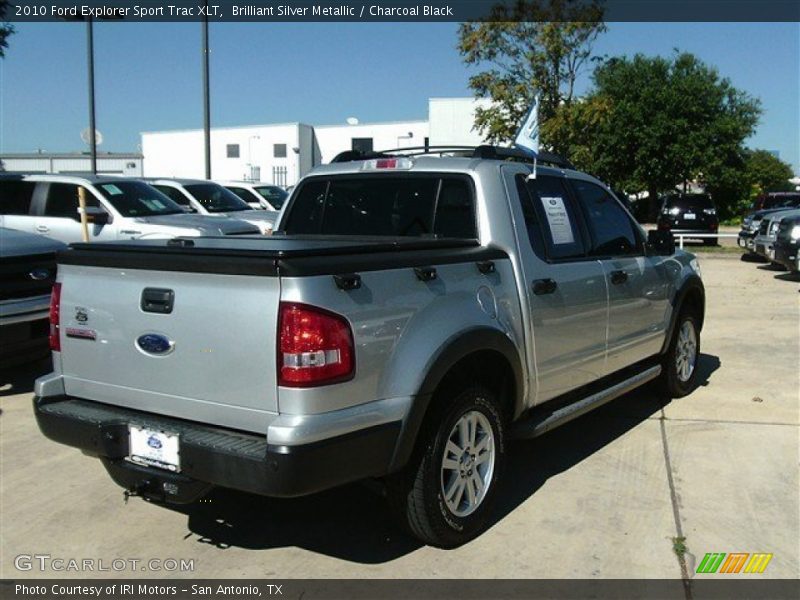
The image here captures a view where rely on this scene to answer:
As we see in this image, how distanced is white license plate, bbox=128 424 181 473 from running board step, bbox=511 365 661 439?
1831 millimetres

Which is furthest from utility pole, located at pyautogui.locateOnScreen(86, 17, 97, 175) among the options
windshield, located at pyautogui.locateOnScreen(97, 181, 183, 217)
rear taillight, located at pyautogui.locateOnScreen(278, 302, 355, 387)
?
rear taillight, located at pyautogui.locateOnScreen(278, 302, 355, 387)

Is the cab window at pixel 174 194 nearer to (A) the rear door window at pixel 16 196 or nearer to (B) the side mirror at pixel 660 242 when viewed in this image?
(A) the rear door window at pixel 16 196

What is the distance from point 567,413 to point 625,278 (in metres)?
1.15

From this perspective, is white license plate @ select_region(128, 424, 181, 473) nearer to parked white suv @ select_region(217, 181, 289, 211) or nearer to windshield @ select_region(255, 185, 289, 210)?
parked white suv @ select_region(217, 181, 289, 211)

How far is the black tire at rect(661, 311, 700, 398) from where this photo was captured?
6105 millimetres

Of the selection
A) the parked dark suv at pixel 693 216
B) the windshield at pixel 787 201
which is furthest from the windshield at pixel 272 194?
the windshield at pixel 787 201

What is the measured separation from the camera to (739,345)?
338 inches

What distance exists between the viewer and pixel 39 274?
21.4 feet

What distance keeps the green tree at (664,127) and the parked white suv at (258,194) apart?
725 inches

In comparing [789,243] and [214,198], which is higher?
[214,198]

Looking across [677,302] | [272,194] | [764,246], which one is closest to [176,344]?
[677,302]

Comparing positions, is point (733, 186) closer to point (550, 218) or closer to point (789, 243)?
point (789, 243)
